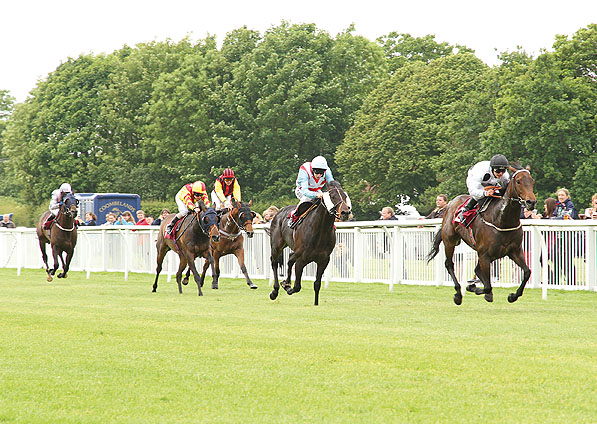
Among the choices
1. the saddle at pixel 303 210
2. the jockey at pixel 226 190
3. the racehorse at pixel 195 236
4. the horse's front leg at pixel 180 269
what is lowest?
the horse's front leg at pixel 180 269

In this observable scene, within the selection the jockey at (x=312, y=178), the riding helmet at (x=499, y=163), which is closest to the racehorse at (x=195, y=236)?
the jockey at (x=312, y=178)

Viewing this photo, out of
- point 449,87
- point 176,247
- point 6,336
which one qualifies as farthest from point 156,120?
point 6,336

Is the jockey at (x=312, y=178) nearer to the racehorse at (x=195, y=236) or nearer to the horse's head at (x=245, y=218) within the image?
the racehorse at (x=195, y=236)

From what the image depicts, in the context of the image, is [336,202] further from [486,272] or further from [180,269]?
[180,269]

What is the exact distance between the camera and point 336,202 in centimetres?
1333

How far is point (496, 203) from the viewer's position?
12.9m

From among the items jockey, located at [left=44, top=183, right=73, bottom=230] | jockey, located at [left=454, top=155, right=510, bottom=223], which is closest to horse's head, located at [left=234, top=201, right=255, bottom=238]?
jockey, located at [left=44, top=183, right=73, bottom=230]

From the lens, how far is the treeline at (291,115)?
150 feet

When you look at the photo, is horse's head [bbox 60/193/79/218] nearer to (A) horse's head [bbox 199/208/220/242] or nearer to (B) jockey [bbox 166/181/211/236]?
(B) jockey [bbox 166/181/211/236]

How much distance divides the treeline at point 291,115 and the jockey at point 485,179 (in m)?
31.4

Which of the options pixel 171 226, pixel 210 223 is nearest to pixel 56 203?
pixel 171 226

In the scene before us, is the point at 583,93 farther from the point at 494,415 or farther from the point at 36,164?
the point at 494,415

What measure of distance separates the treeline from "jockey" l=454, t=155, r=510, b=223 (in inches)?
1237

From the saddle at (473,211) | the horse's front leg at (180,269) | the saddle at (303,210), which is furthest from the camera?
the horse's front leg at (180,269)
